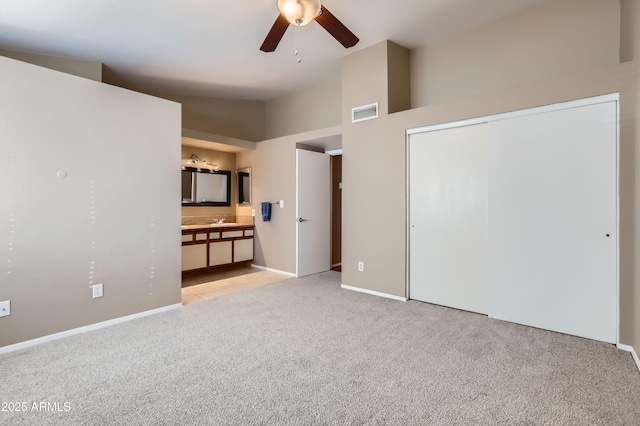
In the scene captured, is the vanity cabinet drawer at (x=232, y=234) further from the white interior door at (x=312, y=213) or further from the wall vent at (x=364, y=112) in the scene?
the wall vent at (x=364, y=112)

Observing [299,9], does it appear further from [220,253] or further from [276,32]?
[220,253]

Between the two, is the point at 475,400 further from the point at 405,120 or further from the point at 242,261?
the point at 242,261

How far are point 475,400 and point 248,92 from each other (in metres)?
5.11

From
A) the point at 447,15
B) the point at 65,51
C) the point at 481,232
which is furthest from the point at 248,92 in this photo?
the point at 481,232

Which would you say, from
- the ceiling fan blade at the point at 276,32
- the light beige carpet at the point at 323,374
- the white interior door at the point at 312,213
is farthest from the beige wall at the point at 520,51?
the light beige carpet at the point at 323,374

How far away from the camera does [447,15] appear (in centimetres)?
323

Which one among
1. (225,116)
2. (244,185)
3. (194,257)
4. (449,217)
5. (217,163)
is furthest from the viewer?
(244,185)

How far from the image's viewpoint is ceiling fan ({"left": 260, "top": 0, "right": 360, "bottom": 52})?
6.67 feet

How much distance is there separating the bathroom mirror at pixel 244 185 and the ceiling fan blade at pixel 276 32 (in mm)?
3267

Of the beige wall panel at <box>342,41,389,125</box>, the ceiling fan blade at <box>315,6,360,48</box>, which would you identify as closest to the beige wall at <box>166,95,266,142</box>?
the beige wall panel at <box>342,41,389,125</box>

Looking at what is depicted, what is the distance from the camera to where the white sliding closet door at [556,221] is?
250cm

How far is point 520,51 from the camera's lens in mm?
3266

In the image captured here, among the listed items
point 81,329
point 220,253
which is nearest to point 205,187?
point 220,253

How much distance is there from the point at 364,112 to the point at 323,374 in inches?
121
